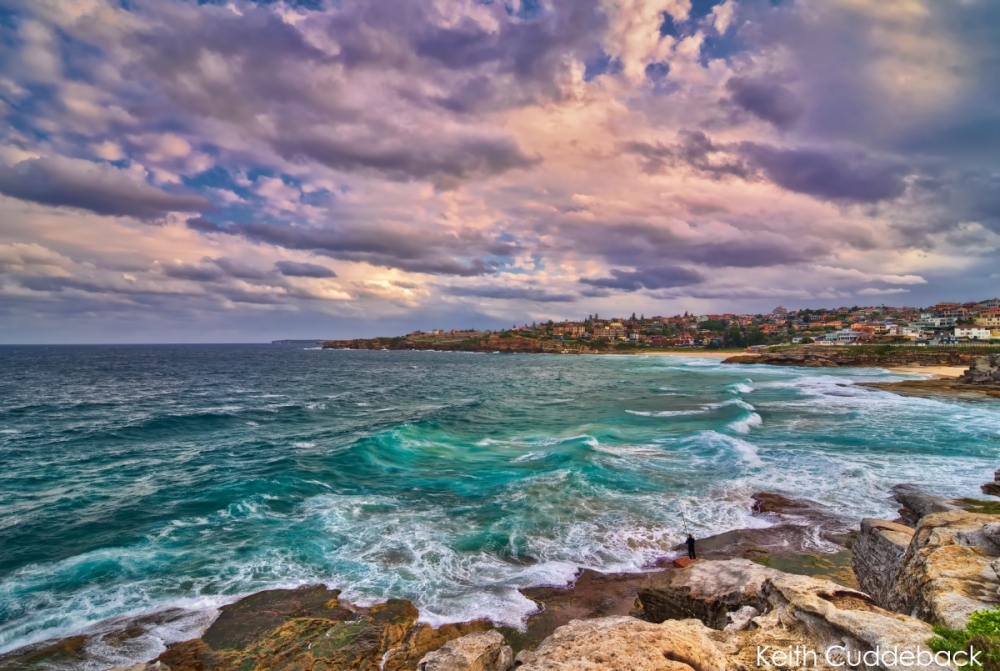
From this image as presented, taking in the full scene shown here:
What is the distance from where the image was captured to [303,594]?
43.5 feet

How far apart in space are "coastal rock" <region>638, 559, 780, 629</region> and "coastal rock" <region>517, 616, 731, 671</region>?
258cm

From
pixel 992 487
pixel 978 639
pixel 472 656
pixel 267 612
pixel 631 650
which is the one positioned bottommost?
pixel 267 612

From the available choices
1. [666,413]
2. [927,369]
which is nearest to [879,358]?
[927,369]

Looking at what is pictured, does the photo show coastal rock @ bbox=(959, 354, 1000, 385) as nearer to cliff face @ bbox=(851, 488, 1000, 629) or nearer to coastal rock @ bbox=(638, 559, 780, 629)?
cliff face @ bbox=(851, 488, 1000, 629)

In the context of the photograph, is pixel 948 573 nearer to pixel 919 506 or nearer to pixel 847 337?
pixel 919 506

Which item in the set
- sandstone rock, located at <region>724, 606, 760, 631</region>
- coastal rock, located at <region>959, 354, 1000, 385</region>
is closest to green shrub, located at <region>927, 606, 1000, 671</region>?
sandstone rock, located at <region>724, 606, 760, 631</region>

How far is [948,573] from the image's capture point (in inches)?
334

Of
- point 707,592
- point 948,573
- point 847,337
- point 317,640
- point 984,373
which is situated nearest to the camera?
point 948,573

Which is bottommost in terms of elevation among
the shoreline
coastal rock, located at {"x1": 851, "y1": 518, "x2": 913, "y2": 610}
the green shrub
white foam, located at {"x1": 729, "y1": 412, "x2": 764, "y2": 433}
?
the shoreline

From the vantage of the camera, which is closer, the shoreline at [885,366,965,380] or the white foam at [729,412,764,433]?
the white foam at [729,412,764,433]

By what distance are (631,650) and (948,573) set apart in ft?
21.5

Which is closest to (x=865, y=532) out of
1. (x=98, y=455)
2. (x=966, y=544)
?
(x=966, y=544)

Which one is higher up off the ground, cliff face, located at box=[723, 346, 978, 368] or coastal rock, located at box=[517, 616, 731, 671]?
coastal rock, located at box=[517, 616, 731, 671]

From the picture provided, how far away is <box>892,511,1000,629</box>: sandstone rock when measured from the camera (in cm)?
766
